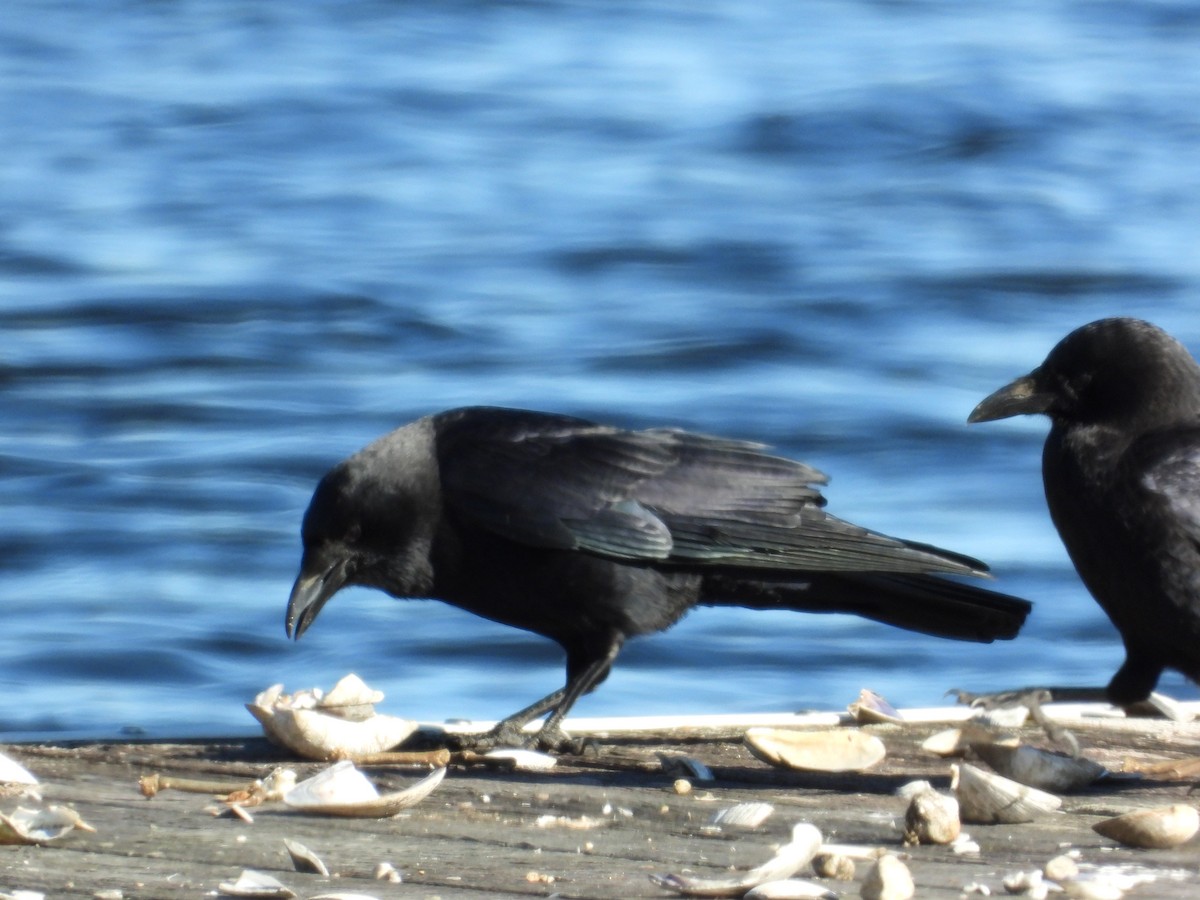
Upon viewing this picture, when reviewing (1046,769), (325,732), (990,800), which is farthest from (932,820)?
(325,732)

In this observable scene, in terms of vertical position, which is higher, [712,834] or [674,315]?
[712,834]

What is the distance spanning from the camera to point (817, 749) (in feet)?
14.1

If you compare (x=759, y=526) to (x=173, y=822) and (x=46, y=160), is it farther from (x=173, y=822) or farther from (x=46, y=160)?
(x=46, y=160)

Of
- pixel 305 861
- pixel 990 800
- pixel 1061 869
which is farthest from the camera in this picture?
pixel 990 800

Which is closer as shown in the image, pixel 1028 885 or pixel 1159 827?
pixel 1028 885

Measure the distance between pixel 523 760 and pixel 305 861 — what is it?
1.02 m

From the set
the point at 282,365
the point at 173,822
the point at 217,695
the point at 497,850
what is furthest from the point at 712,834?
the point at 282,365

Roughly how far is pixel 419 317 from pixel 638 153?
4.90 metres

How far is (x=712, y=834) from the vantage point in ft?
12.2

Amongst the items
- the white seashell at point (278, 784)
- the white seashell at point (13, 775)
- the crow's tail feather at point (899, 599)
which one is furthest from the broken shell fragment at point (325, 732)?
the crow's tail feather at point (899, 599)

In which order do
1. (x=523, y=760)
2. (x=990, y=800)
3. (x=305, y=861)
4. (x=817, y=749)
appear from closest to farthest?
1. (x=305, y=861)
2. (x=990, y=800)
3. (x=817, y=749)
4. (x=523, y=760)

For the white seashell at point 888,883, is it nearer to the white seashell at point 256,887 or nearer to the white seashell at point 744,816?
the white seashell at point 744,816

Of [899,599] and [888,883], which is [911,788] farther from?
[899,599]

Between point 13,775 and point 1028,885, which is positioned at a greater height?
point 1028,885
